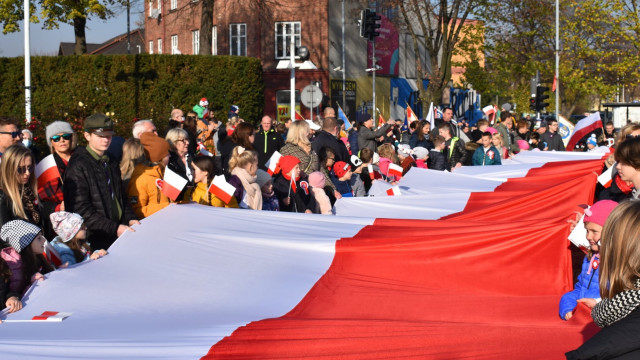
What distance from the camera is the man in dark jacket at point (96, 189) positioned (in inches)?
243

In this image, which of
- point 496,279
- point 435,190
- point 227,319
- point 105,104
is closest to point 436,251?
point 496,279

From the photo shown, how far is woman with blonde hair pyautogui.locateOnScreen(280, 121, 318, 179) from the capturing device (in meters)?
10.1

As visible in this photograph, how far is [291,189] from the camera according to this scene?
923cm

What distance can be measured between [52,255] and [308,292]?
1825 millimetres

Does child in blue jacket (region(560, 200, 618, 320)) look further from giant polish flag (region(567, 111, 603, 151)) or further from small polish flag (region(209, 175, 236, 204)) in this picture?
giant polish flag (region(567, 111, 603, 151))

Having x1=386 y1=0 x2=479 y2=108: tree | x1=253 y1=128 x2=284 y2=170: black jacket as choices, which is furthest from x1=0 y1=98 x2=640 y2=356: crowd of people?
x1=386 y1=0 x2=479 y2=108: tree

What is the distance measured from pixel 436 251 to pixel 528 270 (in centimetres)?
66

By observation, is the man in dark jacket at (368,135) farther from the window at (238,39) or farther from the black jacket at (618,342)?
the window at (238,39)

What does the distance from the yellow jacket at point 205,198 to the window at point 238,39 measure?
109 feet

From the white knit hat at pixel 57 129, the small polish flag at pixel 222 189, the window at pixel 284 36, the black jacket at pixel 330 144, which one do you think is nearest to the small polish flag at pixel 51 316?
the white knit hat at pixel 57 129

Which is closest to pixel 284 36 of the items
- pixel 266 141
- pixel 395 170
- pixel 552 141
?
pixel 552 141

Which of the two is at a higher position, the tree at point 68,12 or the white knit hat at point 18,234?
the tree at point 68,12

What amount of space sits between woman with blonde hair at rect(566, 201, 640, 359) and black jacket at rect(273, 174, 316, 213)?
6.20m

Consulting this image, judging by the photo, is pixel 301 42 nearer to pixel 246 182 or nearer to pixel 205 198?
pixel 246 182
